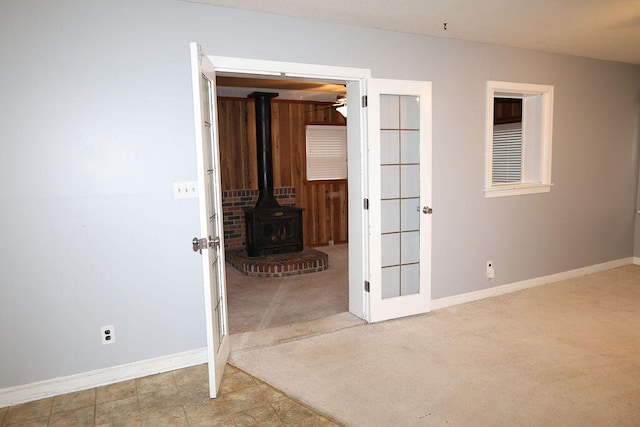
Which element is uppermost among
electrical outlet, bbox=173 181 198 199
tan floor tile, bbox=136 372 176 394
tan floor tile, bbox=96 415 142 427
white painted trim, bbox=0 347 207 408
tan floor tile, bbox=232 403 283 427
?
electrical outlet, bbox=173 181 198 199

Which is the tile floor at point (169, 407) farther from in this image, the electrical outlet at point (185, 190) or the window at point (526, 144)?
the window at point (526, 144)

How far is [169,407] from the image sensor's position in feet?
8.33

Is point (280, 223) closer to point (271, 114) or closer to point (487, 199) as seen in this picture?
point (271, 114)

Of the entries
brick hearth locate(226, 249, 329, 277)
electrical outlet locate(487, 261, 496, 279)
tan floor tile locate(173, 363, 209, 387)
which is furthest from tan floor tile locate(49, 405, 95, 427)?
electrical outlet locate(487, 261, 496, 279)

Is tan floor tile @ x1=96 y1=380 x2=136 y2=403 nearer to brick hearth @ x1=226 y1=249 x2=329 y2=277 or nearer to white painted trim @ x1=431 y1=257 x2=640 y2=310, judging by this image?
white painted trim @ x1=431 y1=257 x2=640 y2=310

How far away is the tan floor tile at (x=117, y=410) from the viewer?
2438mm

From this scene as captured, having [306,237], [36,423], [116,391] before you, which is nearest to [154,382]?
[116,391]

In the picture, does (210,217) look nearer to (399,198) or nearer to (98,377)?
(98,377)

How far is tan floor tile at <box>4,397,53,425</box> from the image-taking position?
2.45 metres

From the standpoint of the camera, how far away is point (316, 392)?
2.65 meters

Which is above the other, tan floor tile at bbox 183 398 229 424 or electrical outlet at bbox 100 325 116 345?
electrical outlet at bbox 100 325 116 345

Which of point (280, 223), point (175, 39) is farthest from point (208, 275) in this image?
point (280, 223)

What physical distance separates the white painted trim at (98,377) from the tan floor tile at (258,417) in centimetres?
75

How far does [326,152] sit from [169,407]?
5.16 m
